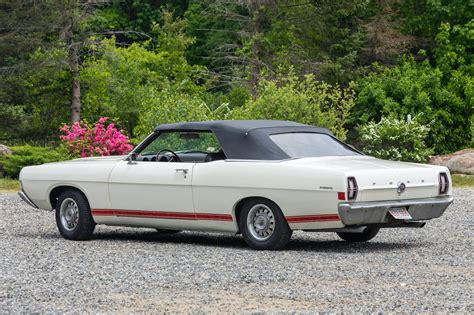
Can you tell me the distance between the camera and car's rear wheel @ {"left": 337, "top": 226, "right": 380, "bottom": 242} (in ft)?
42.6

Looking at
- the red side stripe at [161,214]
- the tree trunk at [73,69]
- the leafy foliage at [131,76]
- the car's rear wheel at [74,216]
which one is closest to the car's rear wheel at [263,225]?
the red side stripe at [161,214]

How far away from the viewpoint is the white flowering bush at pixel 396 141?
101ft

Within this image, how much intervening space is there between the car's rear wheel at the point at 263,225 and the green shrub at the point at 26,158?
16.7 m

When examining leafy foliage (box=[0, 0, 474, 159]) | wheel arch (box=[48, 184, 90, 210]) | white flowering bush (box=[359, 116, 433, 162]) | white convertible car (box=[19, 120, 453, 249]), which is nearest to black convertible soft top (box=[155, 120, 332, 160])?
white convertible car (box=[19, 120, 453, 249])

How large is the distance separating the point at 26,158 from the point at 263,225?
56.7ft

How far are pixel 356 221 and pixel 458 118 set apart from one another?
87.4 ft

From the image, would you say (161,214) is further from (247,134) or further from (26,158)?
(26,158)

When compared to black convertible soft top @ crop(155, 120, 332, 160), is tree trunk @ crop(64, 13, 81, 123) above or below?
above

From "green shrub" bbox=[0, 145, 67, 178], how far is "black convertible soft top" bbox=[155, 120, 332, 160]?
619 inches

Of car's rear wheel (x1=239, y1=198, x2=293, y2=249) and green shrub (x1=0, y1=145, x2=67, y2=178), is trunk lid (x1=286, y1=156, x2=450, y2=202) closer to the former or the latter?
car's rear wheel (x1=239, y1=198, x2=293, y2=249)

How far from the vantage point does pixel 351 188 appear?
11305 mm

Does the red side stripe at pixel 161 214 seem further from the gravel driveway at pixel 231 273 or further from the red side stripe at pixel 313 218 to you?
the red side stripe at pixel 313 218

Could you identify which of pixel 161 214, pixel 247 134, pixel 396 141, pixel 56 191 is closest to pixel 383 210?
pixel 247 134

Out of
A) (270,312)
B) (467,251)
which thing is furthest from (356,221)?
(270,312)
